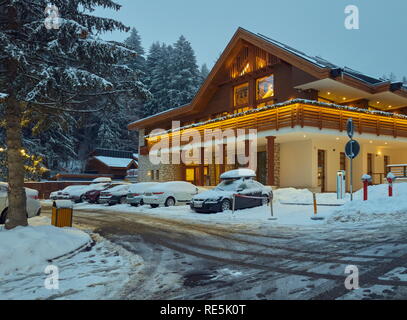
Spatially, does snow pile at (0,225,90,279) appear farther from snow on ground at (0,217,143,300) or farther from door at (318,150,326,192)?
door at (318,150,326,192)

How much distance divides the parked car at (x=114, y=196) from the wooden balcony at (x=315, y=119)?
26.3 ft

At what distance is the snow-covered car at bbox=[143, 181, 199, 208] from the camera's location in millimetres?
19703

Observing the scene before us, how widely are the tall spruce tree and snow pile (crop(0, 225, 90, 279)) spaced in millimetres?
1092

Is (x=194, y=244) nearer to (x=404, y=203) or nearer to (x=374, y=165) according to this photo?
(x=404, y=203)

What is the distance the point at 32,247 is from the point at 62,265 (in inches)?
38.2

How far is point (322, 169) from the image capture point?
24250 millimetres

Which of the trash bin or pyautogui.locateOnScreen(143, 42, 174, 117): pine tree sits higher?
pyautogui.locateOnScreen(143, 42, 174, 117): pine tree

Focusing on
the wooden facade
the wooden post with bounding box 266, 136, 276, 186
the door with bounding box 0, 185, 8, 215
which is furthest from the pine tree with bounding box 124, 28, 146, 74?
the door with bounding box 0, 185, 8, 215

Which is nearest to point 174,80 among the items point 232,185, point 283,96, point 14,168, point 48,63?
point 283,96

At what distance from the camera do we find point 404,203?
40.0 feet

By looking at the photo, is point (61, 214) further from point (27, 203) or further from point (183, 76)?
point (183, 76)

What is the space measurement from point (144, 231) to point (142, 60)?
209ft

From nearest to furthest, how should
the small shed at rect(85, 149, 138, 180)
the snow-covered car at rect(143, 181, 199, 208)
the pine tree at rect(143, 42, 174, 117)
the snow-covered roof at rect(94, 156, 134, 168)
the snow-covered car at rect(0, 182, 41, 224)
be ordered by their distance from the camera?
1. the snow-covered car at rect(0, 182, 41, 224)
2. the snow-covered car at rect(143, 181, 199, 208)
3. the snow-covered roof at rect(94, 156, 134, 168)
4. the small shed at rect(85, 149, 138, 180)
5. the pine tree at rect(143, 42, 174, 117)

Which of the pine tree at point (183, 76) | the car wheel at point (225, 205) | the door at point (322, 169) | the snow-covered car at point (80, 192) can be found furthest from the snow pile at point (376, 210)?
the pine tree at point (183, 76)
